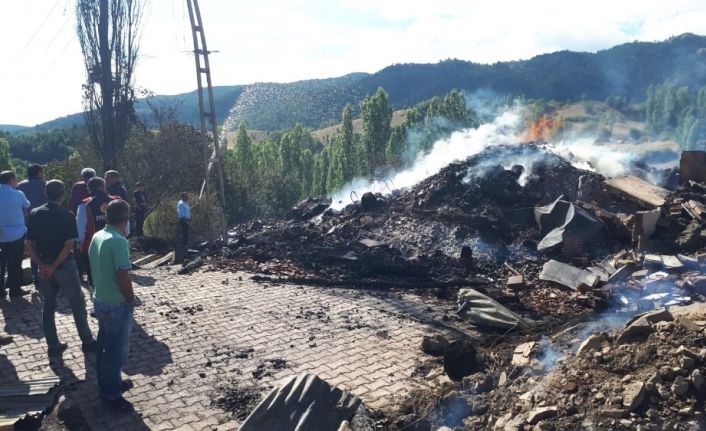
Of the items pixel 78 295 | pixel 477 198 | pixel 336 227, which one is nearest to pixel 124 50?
pixel 336 227

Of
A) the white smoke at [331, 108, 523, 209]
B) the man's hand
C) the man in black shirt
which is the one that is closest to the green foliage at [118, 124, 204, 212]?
the white smoke at [331, 108, 523, 209]

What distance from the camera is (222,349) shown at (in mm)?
6371

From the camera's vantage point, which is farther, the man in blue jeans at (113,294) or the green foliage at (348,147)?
the green foliage at (348,147)

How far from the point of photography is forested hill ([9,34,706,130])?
341 feet

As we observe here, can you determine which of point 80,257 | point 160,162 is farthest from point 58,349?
point 160,162

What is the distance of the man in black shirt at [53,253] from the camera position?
560 centimetres

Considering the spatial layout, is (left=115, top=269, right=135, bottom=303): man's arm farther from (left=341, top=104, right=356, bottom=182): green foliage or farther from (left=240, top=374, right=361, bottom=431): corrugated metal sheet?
(left=341, top=104, right=356, bottom=182): green foliage

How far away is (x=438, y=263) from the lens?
10562mm

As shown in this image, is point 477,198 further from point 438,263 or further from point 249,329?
point 249,329

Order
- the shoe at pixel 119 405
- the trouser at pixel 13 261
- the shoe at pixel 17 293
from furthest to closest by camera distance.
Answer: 1. the shoe at pixel 17 293
2. the trouser at pixel 13 261
3. the shoe at pixel 119 405

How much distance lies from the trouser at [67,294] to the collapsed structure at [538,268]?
387 centimetres

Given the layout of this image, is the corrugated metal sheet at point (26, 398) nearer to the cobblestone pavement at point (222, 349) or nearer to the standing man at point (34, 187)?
the cobblestone pavement at point (222, 349)

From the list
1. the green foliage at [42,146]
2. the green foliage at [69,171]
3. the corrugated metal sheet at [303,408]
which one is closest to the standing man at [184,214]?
the corrugated metal sheet at [303,408]

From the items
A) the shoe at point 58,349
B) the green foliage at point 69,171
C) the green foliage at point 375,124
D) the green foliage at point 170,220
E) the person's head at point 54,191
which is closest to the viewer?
A: the person's head at point 54,191
